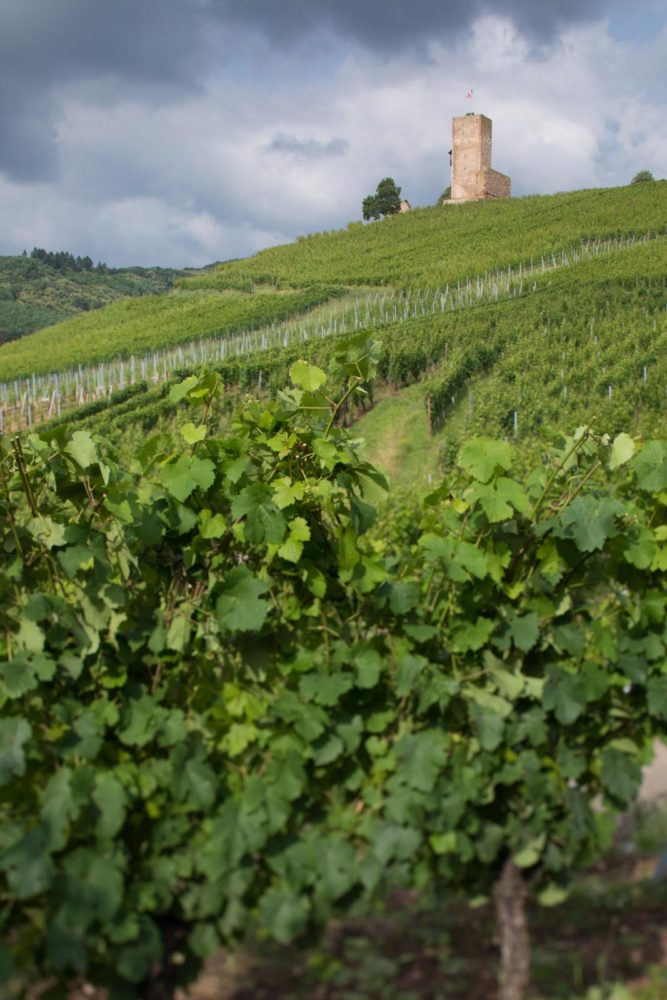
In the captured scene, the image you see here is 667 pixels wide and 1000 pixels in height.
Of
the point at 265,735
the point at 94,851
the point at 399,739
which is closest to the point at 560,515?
the point at 399,739

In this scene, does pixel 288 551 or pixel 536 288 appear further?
pixel 536 288

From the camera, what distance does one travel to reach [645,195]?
58.2m

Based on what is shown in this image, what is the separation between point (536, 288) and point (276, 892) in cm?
3251

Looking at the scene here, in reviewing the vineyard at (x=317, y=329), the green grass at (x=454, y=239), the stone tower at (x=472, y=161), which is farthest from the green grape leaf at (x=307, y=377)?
the stone tower at (x=472, y=161)

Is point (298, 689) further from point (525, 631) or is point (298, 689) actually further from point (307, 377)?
point (307, 377)

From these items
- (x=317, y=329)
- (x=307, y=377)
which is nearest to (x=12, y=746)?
(x=307, y=377)

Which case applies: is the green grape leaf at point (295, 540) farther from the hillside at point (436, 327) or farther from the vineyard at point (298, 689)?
the hillside at point (436, 327)

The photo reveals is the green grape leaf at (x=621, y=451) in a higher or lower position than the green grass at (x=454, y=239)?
lower

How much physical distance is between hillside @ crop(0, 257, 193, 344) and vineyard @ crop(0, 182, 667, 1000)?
328 ft

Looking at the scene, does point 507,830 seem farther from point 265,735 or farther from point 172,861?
point 172,861

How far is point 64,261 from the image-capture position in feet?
463

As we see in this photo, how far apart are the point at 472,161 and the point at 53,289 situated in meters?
71.6

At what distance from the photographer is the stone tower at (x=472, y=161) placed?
69.8 m

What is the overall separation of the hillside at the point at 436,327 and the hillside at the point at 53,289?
52.0 m
